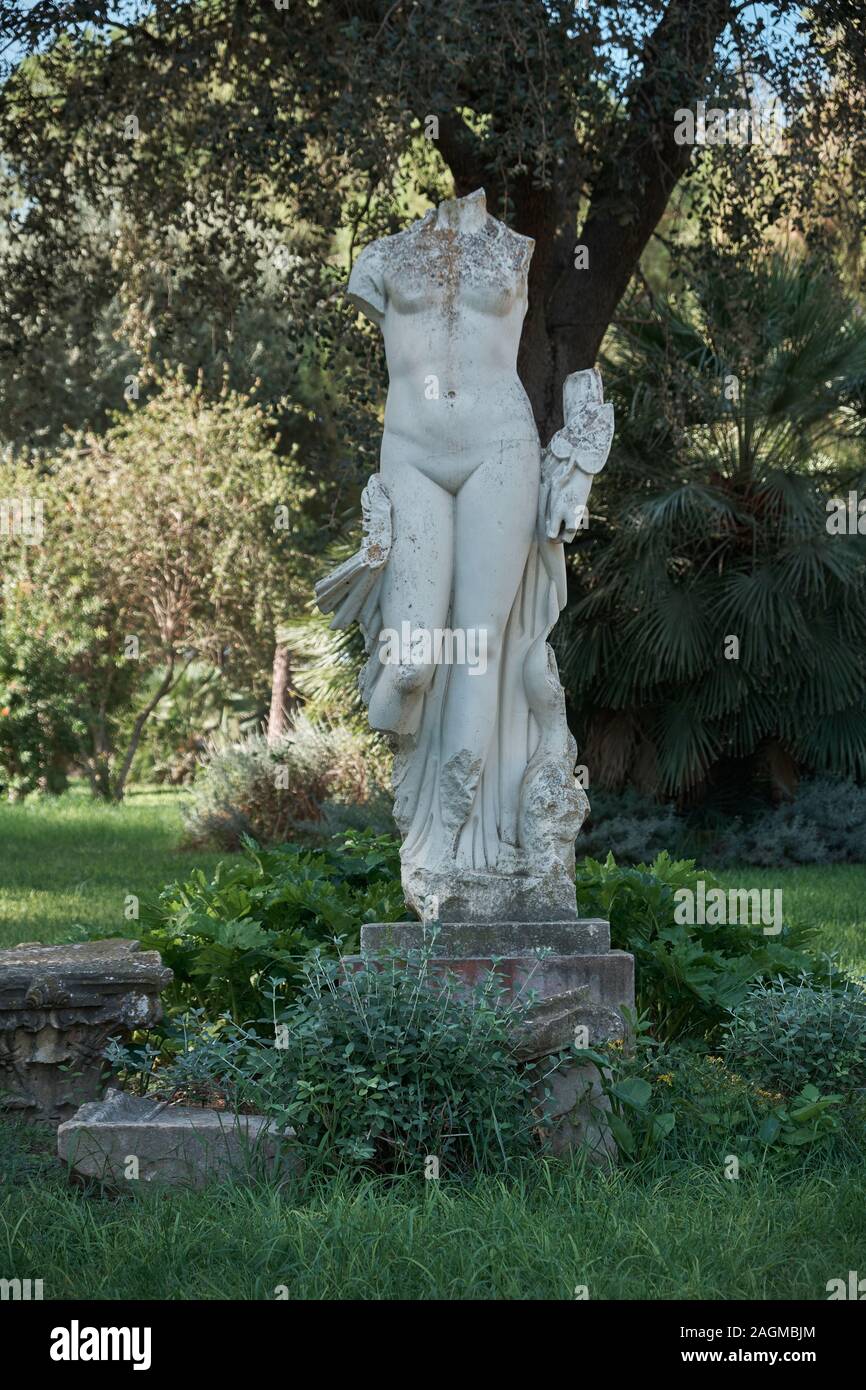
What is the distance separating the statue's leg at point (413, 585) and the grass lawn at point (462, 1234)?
1726 millimetres

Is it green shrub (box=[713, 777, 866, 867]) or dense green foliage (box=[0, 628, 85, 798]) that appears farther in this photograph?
dense green foliage (box=[0, 628, 85, 798])

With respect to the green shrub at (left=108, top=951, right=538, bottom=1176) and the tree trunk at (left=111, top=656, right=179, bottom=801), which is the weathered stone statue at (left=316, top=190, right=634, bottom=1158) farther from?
the tree trunk at (left=111, top=656, right=179, bottom=801)

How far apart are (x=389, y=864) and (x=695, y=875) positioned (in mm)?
1476

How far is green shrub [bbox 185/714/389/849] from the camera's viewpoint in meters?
13.4

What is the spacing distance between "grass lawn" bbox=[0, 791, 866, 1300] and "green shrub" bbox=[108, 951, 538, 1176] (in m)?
0.11

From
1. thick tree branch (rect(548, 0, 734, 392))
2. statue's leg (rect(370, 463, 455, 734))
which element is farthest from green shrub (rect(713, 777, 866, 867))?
statue's leg (rect(370, 463, 455, 734))

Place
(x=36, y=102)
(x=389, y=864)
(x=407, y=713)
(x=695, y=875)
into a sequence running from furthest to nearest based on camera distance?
1. (x=36, y=102)
2. (x=389, y=864)
3. (x=695, y=875)
4. (x=407, y=713)

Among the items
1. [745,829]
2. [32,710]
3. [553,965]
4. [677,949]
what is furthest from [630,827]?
[32,710]

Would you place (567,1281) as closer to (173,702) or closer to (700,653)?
(700,653)

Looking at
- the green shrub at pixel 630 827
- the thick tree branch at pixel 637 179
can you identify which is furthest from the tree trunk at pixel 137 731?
the thick tree branch at pixel 637 179

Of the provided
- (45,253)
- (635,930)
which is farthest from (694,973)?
(45,253)

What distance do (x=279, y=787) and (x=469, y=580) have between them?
8.32m

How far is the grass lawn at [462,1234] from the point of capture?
3480mm

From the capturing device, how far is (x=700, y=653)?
11789 mm
